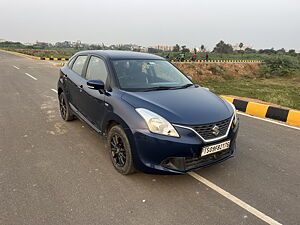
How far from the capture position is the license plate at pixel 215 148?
2.59 metres

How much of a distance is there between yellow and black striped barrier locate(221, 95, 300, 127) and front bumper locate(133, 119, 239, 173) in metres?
3.78

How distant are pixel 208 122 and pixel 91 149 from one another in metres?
2.14

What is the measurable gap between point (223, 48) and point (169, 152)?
3804 inches

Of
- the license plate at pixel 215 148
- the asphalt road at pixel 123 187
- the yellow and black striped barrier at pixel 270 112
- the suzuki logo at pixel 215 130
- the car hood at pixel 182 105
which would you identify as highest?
the car hood at pixel 182 105

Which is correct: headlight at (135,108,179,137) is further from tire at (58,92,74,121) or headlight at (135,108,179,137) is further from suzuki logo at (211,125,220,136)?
tire at (58,92,74,121)

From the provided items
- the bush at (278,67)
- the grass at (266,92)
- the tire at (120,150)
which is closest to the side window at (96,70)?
the tire at (120,150)

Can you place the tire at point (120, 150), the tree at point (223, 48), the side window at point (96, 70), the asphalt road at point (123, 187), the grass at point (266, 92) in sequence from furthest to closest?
the tree at point (223, 48), the grass at point (266, 92), the side window at point (96, 70), the tire at point (120, 150), the asphalt road at point (123, 187)

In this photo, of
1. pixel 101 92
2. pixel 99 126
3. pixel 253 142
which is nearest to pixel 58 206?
pixel 99 126

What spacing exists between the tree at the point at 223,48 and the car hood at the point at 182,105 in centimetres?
9331

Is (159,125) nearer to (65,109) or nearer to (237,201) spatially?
(237,201)

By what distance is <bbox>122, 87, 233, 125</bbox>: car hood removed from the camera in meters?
2.60

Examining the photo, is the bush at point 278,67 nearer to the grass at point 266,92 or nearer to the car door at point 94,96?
the grass at point 266,92

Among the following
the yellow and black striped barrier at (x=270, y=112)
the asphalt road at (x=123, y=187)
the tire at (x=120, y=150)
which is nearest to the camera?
the asphalt road at (x=123, y=187)

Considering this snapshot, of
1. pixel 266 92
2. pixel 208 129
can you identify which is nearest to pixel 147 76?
pixel 208 129
